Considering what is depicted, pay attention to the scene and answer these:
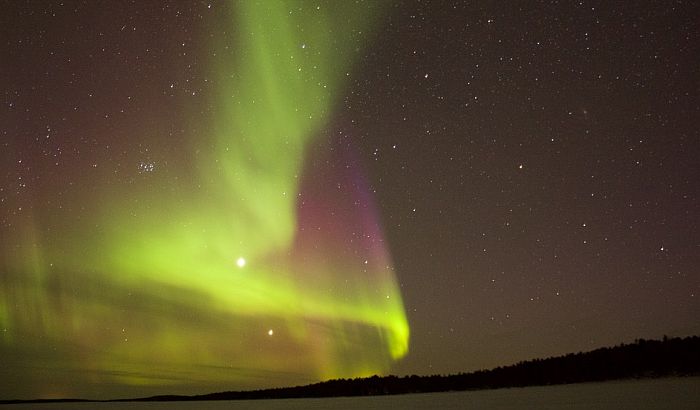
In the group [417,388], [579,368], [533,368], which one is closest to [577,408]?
[579,368]

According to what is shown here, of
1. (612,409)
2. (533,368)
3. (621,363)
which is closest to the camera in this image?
(612,409)

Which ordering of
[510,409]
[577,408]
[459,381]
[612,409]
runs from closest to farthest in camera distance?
[612,409] → [577,408] → [510,409] → [459,381]

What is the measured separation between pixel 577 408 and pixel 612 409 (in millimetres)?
1412

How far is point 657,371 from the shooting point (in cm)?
5750

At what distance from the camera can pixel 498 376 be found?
74.2m

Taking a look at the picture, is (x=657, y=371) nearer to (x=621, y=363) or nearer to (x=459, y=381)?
(x=621, y=363)

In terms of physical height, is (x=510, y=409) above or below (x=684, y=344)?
above

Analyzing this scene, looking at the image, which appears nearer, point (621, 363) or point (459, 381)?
point (621, 363)

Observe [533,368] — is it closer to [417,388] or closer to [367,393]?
[417,388]

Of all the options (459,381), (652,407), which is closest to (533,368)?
(459,381)

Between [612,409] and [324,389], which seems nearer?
[612,409]

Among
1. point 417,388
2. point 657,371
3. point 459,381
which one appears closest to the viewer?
point 657,371

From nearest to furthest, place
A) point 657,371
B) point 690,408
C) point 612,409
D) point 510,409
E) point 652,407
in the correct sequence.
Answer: point 690,408 → point 652,407 → point 612,409 → point 510,409 → point 657,371

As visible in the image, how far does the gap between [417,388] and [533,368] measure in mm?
23146
